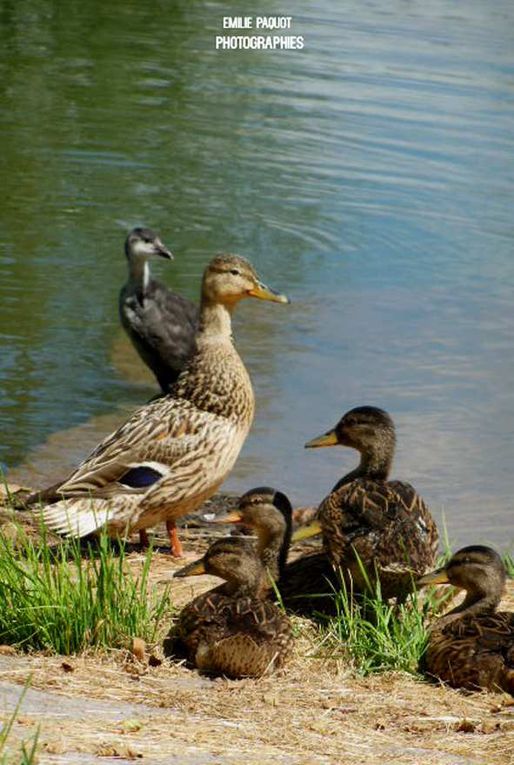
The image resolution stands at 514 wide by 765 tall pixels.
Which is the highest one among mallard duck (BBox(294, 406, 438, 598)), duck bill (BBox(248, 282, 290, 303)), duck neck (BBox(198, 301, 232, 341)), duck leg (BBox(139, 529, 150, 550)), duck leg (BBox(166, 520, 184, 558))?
duck bill (BBox(248, 282, 290, 303))

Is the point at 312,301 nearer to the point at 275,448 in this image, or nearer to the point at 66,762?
the point at 275,448

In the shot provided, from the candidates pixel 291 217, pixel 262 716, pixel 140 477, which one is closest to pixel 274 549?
pixel 140 477

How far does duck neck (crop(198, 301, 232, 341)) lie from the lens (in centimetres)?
764

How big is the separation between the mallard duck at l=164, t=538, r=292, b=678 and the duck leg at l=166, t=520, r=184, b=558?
1138mm

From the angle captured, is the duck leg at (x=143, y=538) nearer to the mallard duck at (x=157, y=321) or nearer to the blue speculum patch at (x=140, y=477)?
the blue speculum patch at (x=140, y=477)

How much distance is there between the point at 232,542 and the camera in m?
5.70

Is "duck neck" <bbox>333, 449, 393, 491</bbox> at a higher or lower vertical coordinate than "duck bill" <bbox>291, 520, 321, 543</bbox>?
higher

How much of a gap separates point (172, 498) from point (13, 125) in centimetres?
1062

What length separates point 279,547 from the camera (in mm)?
6184

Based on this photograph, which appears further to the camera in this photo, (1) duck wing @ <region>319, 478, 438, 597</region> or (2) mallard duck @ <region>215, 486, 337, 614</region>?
(2) mallard duck @ <region>215, 486, 337, 614</region>

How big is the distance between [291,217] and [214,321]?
6679mm

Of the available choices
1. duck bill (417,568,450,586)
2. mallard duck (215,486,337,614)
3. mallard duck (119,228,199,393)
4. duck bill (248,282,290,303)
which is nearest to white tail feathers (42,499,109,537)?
mallard duck (215,486,337,614)

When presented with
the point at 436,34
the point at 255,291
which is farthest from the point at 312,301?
the point at 436,34

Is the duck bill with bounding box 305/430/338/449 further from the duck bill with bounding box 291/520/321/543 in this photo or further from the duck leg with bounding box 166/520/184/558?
the duck leg with bounding box 166/520/184/558
